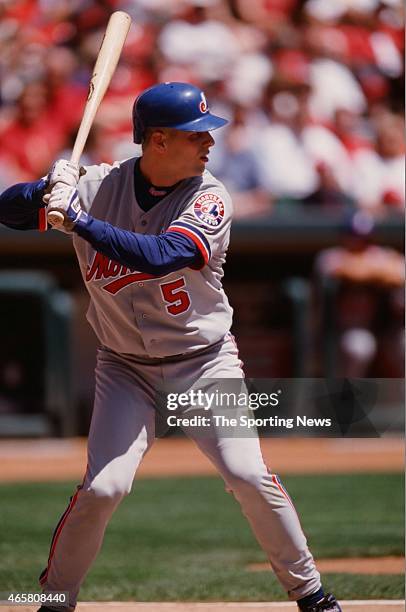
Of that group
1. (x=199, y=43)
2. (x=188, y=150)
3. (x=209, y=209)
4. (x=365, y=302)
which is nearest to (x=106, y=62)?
(x=188, y=150)

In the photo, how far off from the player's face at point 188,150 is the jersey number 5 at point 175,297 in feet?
1.05

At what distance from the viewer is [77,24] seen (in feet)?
31.8

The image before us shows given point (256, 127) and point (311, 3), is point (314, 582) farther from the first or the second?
point (311, 3)

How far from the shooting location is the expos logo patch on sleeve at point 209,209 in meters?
3.27

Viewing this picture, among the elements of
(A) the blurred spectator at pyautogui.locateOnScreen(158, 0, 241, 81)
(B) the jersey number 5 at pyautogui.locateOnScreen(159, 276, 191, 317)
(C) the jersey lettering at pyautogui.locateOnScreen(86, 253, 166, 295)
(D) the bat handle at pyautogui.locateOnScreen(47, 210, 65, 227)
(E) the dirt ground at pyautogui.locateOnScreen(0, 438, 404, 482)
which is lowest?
(E) the dirt ground at pyautogui.locateOnScreen(0, 438, 404, 482)

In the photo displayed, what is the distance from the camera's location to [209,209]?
330 cm

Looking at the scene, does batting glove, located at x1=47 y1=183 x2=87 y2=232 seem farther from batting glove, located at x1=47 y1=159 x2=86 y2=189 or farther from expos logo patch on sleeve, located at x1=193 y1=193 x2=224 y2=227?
expos logo patch on sleeve, located at x1=193 y1=193 x2=224 y2=227

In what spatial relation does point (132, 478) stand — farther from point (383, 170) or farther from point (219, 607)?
point (383, 170)

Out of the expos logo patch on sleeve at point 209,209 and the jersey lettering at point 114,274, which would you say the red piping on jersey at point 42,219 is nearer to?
the jersey lettering at point 114,274

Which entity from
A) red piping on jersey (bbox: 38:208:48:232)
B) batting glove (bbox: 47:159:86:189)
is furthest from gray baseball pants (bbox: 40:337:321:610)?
batting glove (bbox: 47:159:86:189)

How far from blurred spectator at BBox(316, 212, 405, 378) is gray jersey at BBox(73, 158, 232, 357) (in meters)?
5.26

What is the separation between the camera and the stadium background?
8.19m

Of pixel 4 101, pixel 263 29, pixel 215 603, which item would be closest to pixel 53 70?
pixel 4 101

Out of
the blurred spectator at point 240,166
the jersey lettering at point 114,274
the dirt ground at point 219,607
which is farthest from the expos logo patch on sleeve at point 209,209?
the blurred spectator at point 240,166
